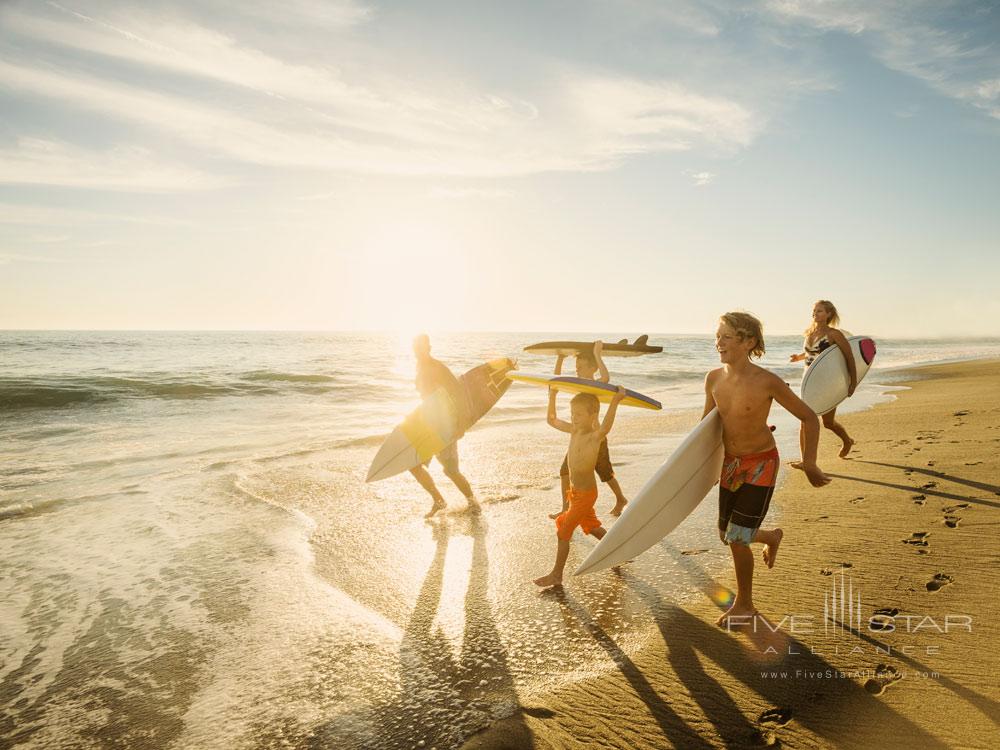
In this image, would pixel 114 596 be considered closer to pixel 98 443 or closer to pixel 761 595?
pixel 761 595

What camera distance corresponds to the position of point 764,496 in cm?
347

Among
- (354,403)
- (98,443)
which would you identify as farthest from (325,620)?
(354,403)

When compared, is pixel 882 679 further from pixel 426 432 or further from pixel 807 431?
pixel 426 432

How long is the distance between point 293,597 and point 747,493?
3381 mm

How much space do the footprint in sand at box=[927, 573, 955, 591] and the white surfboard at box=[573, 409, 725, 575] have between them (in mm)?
1494

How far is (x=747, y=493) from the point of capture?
11.5ft

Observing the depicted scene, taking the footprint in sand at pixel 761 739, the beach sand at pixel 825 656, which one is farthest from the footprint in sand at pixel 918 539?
the footprint in sand at pixel 761 739

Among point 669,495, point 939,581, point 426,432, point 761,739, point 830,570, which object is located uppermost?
point 669,495

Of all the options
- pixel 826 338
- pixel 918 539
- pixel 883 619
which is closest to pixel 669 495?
pixel 883 619

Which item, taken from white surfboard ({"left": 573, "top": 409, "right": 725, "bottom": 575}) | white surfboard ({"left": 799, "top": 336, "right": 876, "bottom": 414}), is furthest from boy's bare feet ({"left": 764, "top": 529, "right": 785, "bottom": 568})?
white surfboard ({"left": 799, "top": 336, "right": 876, "bottom": 414})

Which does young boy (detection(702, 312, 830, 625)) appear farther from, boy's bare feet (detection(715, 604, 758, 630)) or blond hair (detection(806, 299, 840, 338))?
blond hair (detection(806, 299, 840, 338))

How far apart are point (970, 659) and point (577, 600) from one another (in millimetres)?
2204

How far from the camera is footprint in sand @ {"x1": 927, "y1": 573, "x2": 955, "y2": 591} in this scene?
369 cm

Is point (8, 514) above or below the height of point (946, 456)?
below
